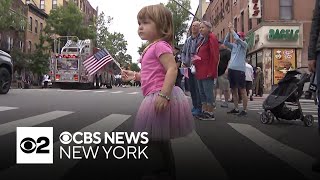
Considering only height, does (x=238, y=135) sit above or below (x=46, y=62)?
below

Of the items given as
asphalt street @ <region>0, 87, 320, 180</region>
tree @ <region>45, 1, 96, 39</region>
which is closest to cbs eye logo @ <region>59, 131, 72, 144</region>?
asphalt street @ <region>0, 87, 320, 180</region>

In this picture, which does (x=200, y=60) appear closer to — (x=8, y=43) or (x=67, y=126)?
(x=67, y=126)

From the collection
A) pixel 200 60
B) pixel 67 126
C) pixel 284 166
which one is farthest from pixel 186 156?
pixel 200 60

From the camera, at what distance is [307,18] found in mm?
31766

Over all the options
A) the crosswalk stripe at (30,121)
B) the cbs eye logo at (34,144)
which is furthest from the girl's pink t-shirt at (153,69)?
the crosswalk stripe at (30,121)

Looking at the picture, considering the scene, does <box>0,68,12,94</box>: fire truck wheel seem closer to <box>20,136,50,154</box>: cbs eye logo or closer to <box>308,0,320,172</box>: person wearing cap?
<box>20,136,50,154</box>: cbs eye logo

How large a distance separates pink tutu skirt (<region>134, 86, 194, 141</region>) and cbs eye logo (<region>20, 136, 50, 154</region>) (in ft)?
3.63

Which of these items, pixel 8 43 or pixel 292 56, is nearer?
pixel 292 56

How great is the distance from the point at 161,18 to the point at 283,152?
251 centimetres

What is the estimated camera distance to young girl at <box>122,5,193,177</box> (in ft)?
11.1

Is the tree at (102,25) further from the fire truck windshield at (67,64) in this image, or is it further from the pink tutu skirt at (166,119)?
the pink tutu skirt at (166,119)

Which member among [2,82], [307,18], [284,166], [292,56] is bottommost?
[284,166]

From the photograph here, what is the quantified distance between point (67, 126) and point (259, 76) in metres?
15.7

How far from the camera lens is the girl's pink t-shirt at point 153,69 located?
344cm
